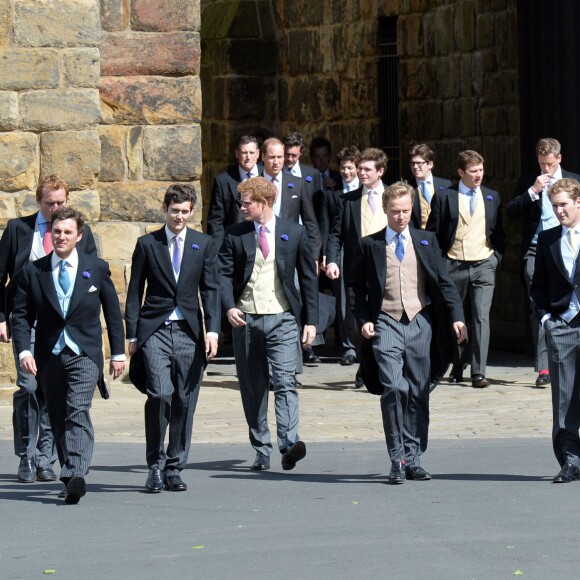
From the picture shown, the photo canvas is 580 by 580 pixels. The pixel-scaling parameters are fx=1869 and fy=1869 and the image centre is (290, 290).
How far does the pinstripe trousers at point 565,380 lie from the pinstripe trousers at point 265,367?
59.1 inches

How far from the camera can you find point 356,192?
14.3 metres

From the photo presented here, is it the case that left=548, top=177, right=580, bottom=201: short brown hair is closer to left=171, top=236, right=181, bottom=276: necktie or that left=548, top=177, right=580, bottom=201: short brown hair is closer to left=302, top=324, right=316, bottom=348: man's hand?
left=302, top=324, right=316, bottom=348: man's hand

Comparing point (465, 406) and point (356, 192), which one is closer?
point (465, 406)

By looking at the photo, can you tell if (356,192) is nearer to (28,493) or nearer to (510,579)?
(28,493)

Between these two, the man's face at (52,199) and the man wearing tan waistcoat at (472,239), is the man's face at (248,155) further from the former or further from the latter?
the man's face at (52,199)

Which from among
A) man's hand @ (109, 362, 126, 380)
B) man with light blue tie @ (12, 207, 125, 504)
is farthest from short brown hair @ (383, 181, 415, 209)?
man's hand @ (109, 362, 126, 380)

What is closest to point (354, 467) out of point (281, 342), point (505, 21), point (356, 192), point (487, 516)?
point (281, 342)

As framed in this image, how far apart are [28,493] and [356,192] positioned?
5.05 meters

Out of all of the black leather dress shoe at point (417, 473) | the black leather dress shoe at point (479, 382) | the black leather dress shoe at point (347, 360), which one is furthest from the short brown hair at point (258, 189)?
the black leather dress shoe at point (347, 360)

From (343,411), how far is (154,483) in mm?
3256

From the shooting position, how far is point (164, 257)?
10227 millimetres

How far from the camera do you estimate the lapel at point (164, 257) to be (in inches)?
402

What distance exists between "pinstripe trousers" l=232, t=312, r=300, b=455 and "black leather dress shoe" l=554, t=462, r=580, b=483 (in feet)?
5.18

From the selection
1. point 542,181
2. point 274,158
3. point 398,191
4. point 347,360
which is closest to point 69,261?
point 398,191
